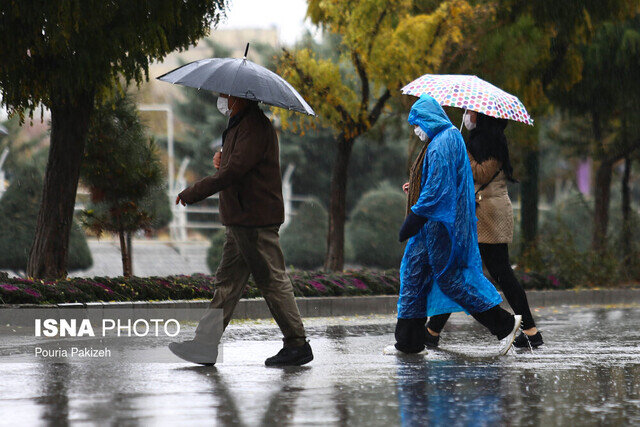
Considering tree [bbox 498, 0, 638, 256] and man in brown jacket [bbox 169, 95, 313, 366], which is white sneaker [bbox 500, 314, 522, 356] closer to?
man in brown jacket [bbox 169, 95, 313, 366]

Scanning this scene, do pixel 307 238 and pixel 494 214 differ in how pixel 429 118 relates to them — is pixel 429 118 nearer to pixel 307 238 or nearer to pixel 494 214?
pixel 494 214

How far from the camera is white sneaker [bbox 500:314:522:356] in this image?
8.15m

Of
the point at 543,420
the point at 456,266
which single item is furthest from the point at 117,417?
the point at 456,266

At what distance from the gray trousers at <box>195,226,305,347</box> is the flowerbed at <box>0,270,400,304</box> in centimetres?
326

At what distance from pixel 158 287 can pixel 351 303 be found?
101 inches

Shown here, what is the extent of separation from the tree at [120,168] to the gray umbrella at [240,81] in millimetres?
6486

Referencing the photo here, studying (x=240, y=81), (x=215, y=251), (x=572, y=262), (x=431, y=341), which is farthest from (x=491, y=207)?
(x=215, y=251)

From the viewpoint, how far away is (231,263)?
7.51 metres

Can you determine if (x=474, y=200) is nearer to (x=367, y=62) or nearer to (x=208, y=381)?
(x=208, y=381)

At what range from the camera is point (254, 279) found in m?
7.43

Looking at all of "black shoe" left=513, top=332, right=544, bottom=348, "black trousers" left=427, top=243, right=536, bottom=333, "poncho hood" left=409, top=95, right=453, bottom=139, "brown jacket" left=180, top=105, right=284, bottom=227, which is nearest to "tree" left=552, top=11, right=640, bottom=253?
"black trousers" left=427, top=243, right=536, bottom=333

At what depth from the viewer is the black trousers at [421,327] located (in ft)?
26.7

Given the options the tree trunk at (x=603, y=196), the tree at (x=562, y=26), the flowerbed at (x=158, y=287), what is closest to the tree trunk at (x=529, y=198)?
the tree at (x=562, y=26)

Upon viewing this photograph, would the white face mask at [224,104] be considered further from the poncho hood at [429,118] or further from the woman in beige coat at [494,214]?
the woman in beige coat at [494,214]
